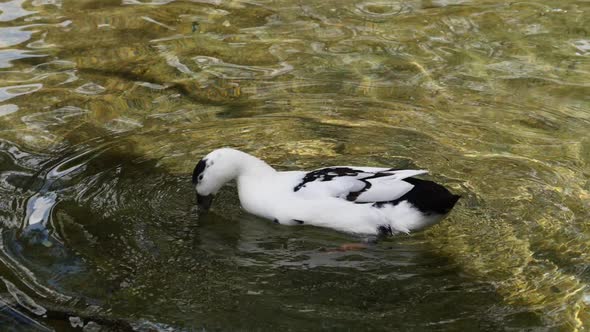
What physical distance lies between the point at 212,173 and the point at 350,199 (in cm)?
102

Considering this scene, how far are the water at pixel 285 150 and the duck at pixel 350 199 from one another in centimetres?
13

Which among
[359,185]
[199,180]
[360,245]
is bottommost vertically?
[360,245]

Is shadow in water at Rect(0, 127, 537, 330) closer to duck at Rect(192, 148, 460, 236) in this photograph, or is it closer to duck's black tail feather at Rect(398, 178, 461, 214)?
duck at Rect(192, 148, 460, 236)

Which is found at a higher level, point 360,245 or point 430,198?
point 430,198

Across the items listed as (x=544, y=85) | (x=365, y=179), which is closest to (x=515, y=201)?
(x=365, y=179)

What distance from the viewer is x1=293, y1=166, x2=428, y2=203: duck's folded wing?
5609 mm

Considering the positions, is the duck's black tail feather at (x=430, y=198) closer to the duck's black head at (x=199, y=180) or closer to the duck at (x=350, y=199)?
the duck at (x=350, y=199)

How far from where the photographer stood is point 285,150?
679cm

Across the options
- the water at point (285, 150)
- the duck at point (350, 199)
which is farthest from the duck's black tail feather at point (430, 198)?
the water at point (285, 150)

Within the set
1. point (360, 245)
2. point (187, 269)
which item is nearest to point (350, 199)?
point (360, 245)

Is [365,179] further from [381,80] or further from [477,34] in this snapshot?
[477,34]

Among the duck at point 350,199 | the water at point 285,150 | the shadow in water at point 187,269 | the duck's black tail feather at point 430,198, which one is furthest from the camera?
the duck at point 350,199

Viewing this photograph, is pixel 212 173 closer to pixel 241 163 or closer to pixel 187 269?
pixel 241 163

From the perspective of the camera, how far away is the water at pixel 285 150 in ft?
15.9
